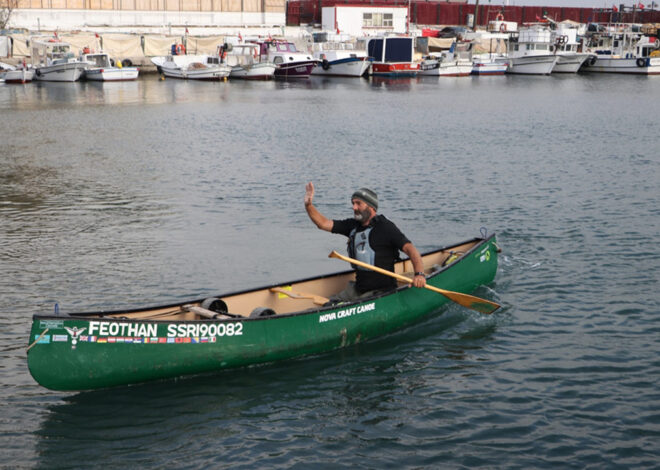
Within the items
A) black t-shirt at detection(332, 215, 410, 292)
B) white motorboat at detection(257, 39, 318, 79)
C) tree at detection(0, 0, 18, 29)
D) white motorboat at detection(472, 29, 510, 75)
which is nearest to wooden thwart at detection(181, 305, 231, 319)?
black t-shirt at detection(332, 215, 410, 292)

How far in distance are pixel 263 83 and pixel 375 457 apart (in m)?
65.8

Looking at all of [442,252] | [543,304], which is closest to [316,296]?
[442,252]

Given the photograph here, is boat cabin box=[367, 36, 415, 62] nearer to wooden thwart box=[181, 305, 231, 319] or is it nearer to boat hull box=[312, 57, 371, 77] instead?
boat hull box=[312, 57, 371, 77]

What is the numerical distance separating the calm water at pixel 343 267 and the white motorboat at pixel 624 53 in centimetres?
5108

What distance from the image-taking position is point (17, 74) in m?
66.4

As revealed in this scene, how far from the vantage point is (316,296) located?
1263 cm

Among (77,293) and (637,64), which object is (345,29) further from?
(77,293)

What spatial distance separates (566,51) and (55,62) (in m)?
54.3

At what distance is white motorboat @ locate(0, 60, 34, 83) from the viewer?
218 feet

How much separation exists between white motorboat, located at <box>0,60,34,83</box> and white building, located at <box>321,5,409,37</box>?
127 ft

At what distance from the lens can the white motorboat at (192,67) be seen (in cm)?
7334

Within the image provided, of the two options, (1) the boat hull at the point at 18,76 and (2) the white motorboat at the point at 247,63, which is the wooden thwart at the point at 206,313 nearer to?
(1) the boat hull at the point at 18,76

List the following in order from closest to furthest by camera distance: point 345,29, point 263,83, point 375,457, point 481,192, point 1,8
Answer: point 375,457 → point 481,192 → point 263,83 → point 1,8 → point 345,29

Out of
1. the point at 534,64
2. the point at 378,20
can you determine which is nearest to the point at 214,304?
the point at 534,64
